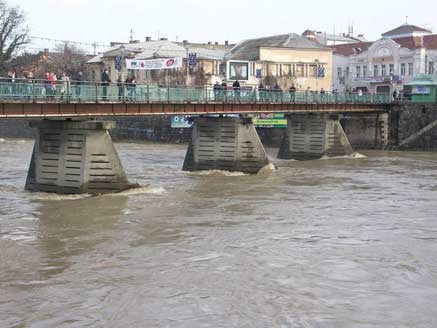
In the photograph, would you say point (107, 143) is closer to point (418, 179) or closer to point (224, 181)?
point (224, 181)

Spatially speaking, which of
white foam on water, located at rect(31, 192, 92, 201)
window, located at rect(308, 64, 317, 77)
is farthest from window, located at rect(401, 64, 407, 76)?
white foam on water, located at rect(31, 192, 92, 201)

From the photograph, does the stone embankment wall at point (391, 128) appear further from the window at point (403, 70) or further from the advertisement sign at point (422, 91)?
the window at point (403, 70)

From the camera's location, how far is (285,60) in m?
78.7

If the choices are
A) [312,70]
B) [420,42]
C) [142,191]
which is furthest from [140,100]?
[420,42]

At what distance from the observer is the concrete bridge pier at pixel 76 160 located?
27938 mm

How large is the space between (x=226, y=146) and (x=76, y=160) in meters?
11.1

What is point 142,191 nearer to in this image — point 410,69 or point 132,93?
point 132,93

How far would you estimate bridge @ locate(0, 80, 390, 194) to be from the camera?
26578 millimetres

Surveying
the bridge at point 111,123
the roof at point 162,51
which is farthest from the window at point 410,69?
the bridge at point 111,123

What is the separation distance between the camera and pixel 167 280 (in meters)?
15.1

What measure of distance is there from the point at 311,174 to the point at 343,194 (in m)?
7.88

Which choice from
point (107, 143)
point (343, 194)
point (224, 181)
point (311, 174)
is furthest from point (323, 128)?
point (107, 143)

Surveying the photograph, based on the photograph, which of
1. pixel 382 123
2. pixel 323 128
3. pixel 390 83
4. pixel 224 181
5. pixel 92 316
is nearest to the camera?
pixel 92 316

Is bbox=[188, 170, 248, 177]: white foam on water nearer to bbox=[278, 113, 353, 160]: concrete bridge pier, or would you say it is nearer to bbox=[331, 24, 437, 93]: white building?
bbox=[278, 113, 353, 160]: concrete bridge pier
